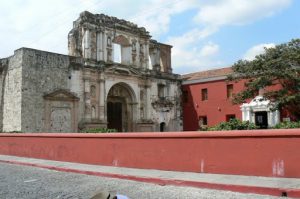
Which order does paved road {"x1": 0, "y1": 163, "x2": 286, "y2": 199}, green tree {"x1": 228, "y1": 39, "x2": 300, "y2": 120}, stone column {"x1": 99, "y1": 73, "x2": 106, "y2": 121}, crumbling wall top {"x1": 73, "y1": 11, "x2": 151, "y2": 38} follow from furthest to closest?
crumbling wall top {"x1": 73, "y1": 11, "x2": 151, "y2": 38}
stone column {"x1": 99, "y1": 73, "x2": 106, "y2": 121}
green tree {"x1": 228, "y1": 39, "x2": 300, "y2": 120}
paved road {"x1": 0, "y1": 163, "x2": 286, "y2": 199}

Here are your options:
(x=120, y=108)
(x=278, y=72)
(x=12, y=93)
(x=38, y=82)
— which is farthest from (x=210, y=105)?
(x=12, y=93)

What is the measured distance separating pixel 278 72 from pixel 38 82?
45.3ft

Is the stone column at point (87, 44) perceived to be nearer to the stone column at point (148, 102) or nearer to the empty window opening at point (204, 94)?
the stone column at point (148, 102)

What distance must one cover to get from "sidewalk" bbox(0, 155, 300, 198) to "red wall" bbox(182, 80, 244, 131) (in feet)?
58.3

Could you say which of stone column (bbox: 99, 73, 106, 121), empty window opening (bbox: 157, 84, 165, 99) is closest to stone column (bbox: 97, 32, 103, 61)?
stone column (bbox: 99, 73, 106, 121)

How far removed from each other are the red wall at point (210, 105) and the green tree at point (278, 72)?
573 cm

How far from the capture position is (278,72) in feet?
64.5

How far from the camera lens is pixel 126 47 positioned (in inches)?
1142

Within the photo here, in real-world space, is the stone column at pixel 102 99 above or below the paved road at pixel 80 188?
above

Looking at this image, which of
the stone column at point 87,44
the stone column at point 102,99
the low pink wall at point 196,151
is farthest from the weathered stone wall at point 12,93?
the low pink wall at point 196,151

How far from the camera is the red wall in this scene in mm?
28094

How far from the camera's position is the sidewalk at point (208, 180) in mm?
7121

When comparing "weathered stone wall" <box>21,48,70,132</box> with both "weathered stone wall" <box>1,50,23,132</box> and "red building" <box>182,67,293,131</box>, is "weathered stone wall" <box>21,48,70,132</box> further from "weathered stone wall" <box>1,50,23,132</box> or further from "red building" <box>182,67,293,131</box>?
"red building" <box>182,67,293,131</box>

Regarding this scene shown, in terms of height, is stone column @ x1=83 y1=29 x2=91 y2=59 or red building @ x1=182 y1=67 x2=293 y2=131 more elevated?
stone column @ x1=83 y1=29 x2=91 y2=59
